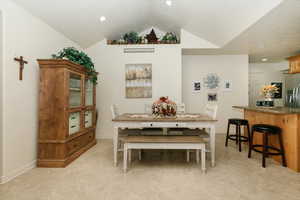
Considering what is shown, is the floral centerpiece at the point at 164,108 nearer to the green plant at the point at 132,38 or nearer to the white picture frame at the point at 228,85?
the green plant at the point at 132,38

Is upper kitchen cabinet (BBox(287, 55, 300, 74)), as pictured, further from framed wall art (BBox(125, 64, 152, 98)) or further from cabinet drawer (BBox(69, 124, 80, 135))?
cabinet drawer (BBox(69, 124, 80, 135))

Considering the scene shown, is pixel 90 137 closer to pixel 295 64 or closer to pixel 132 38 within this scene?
pixel 132 38

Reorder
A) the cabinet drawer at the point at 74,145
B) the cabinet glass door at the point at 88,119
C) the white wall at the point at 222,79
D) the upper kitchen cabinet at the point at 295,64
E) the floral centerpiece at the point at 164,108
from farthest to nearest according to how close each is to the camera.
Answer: the white wall at the point at 222,79, the upper kitchen cabinet at the point at 295,64, the cabinet glass door at the point at 88,119, the floral centerpiece at the point at 164,108, the cabinet drawer at the point at 74,145

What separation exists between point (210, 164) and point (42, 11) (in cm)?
366

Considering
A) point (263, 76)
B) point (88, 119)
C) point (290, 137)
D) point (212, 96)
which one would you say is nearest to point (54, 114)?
point (88, 119)

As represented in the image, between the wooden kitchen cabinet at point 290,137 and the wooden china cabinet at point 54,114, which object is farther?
the wooden china cabinet at point 54,114

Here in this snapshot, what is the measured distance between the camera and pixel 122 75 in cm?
431

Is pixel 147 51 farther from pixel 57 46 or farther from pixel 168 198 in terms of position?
pixel 168 198

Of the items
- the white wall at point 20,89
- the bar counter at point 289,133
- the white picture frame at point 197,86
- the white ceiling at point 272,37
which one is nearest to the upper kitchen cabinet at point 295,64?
the white ceiling at point 272,37

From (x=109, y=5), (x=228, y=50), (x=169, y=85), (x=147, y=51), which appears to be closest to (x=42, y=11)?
(x=109, y=5)

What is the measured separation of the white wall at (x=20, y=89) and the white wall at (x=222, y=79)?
12.1ft

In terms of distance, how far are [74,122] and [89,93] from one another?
34.3 inches

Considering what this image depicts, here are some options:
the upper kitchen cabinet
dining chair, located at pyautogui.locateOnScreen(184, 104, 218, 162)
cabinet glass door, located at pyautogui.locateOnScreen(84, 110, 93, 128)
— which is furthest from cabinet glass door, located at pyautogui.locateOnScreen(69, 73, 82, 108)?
the upper kitchen cabinet

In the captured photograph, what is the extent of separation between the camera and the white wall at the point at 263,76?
18.9 feet
